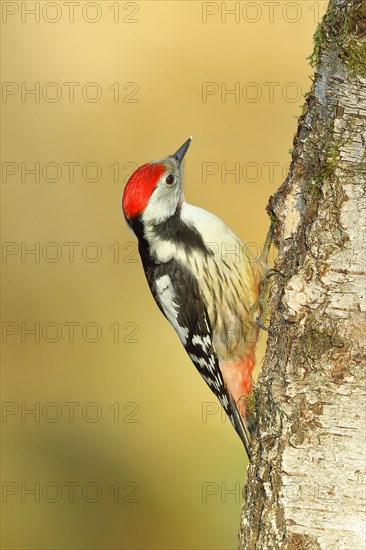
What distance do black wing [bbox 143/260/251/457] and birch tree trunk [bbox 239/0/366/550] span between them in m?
1.04

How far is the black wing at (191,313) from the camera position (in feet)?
11.0

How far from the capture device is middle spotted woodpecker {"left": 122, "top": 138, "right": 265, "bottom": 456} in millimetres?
3293

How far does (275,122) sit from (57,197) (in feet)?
6.06

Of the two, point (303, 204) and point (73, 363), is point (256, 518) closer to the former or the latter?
point (303, 204)

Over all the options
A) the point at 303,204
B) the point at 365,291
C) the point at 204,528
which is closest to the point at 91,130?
the point at 204,528

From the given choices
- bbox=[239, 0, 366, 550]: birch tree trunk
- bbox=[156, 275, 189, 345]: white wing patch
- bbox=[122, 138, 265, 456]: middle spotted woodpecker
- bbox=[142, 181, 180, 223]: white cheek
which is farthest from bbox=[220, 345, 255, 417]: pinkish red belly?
bbox=[239, 0, 366, 550]: birch tree trunk

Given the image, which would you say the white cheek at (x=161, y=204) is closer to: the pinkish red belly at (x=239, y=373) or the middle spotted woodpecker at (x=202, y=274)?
the middle spotted woodpecker at (x=202, y=274)

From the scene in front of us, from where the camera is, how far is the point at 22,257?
562 centimetres

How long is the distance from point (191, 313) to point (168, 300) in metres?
0.14

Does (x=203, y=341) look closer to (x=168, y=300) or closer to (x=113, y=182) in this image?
(x=168, y=300)

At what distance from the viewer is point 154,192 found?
327cm

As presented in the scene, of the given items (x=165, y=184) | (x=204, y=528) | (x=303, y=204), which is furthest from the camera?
(x=204, y=528)

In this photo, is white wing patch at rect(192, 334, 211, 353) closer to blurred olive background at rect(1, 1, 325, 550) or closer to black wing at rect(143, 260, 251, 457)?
black wing at rect(143, 260, 251, 457)

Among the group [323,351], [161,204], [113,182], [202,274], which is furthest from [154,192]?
[113,182]
